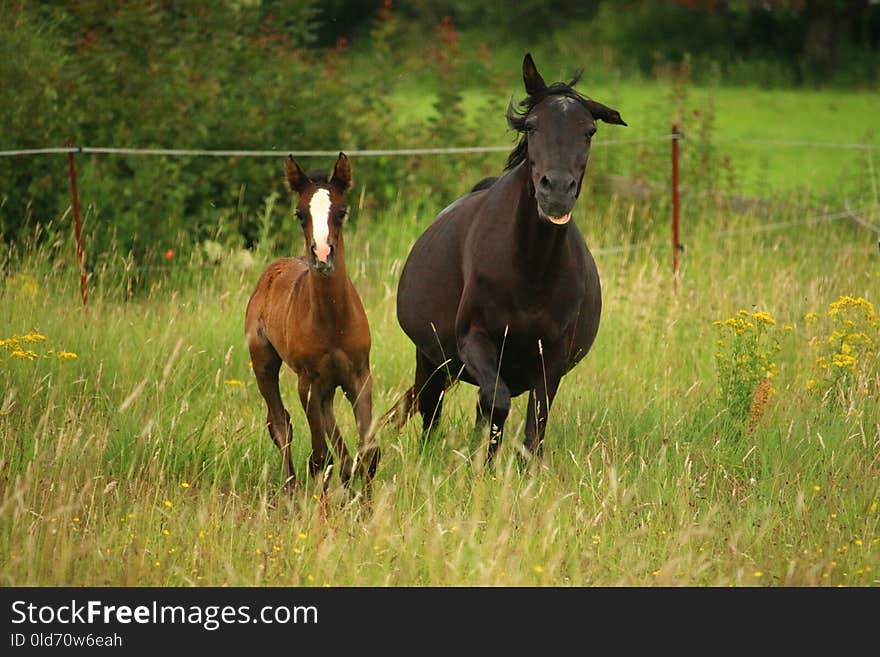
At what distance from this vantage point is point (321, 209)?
546 centimetres

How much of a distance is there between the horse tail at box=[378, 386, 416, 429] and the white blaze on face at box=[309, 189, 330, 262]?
1.47 metres

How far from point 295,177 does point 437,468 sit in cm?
153

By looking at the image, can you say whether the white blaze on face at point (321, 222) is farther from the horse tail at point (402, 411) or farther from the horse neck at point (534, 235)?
the horse tail at point (402, 411)

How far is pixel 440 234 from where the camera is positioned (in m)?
6.93

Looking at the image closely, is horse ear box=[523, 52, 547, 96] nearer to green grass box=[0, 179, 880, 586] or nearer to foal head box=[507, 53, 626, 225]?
foal head box=[507, 53, 626, 225]

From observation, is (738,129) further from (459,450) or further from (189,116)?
(459,450)

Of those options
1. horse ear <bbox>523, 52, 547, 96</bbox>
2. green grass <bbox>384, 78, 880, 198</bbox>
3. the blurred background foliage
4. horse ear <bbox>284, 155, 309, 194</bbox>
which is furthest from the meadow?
green grass <bbox>384, 78, 880, 198</bbox>

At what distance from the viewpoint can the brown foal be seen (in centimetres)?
552

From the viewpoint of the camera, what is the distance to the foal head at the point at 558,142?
5590mm

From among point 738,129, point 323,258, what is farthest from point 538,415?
point 738,129

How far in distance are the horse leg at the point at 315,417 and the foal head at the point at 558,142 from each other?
130 centimetres

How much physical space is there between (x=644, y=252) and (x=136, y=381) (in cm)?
539

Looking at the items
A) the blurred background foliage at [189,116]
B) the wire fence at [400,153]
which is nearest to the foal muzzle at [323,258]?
the wire fence at [400,153]

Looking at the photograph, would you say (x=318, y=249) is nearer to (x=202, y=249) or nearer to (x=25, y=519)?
(x=25, y=519)
